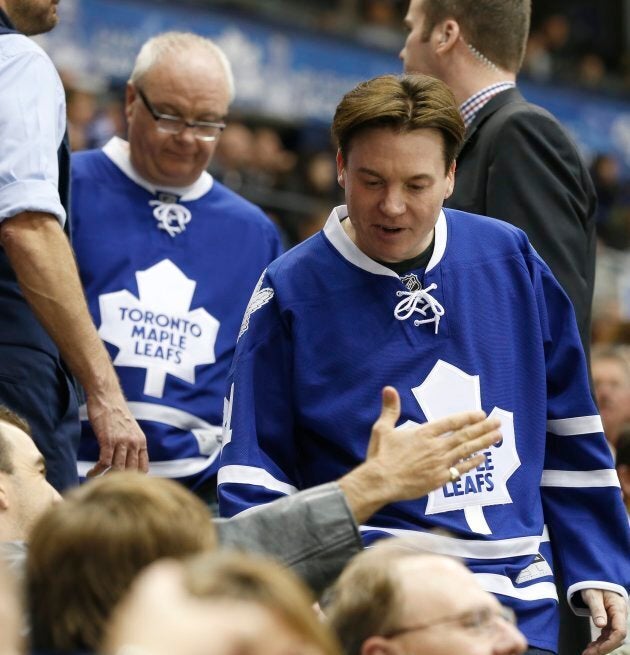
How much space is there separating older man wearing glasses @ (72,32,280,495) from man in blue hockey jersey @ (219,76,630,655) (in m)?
0.94

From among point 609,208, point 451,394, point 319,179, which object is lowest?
point 609,208

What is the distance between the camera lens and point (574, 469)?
3637 millimetres

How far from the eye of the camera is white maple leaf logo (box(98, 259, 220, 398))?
14.6 ft

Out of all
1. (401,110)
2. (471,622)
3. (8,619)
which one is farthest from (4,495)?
(8,619)

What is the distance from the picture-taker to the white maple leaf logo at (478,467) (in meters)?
3.39

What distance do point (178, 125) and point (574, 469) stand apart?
1.83m

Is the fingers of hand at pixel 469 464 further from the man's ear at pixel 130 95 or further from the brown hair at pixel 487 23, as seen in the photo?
the man's ear at pixel 130 95

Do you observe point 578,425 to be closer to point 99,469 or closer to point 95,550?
point 99,469

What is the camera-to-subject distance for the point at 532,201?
4.08 meters

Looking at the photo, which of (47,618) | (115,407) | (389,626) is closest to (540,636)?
(389,626)

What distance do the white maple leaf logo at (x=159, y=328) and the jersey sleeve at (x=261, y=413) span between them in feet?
3.15

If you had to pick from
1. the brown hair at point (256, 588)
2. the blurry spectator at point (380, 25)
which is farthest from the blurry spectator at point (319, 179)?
the brown hair at point (256, 588)

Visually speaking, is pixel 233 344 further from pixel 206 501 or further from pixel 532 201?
pixel 532 201

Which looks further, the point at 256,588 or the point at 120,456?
the point at 120,456
